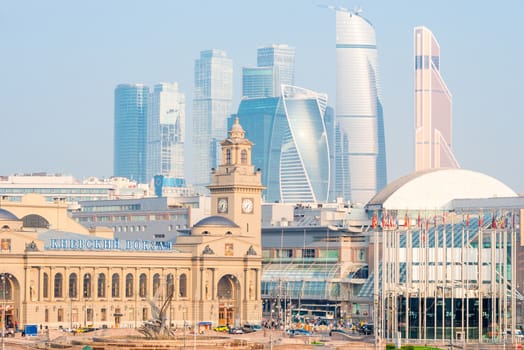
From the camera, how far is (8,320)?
635 ft

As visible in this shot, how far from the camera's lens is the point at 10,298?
636 feet

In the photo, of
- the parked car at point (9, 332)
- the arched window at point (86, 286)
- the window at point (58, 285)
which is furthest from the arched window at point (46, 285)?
the parked car at point (9, 332)

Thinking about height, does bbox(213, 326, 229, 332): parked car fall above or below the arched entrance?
below

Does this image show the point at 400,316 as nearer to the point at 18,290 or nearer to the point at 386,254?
the point at 386,254

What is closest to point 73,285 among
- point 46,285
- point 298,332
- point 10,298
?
point 46,285

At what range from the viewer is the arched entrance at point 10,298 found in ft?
632

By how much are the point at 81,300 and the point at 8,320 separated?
32.1 ft

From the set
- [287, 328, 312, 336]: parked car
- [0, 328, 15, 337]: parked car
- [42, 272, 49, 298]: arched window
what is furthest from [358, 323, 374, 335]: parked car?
[0, 328, 15, 337]: parked car

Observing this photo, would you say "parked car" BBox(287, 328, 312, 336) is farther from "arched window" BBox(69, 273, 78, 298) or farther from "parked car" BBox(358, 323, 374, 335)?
"arched window" BBox(69, 273, 78, 298)

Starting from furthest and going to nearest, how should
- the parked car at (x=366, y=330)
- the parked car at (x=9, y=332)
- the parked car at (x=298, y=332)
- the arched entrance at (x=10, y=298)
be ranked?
the arched entrance at (x=10, y=298) → the parked car at (x=366, y=330) → the parked car at (x=298, y=332) → the parked car at (x=9, y=332)

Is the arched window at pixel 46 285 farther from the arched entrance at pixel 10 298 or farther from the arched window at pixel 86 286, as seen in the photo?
the arched window at pixel 86 286

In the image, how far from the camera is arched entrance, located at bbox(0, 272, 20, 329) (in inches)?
7584

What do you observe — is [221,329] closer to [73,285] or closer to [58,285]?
[73,285]

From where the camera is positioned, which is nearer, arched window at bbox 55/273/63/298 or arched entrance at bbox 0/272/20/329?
arched entrance at bbox 0/272/20/329
